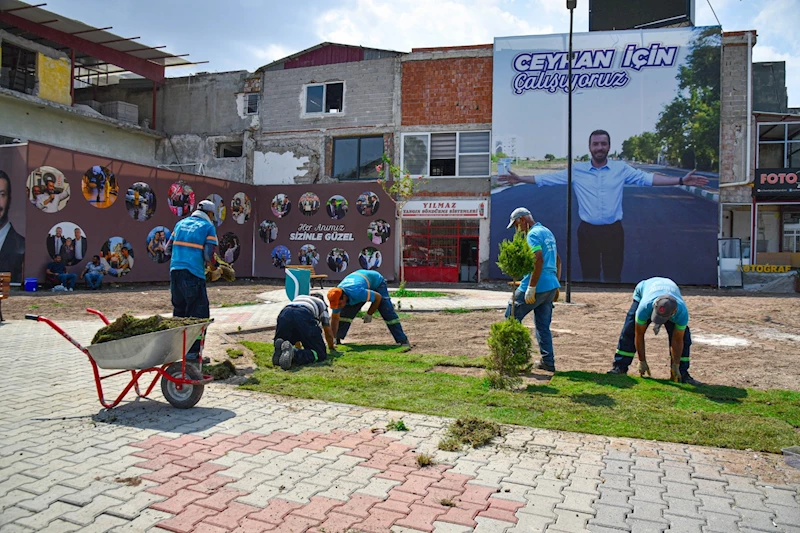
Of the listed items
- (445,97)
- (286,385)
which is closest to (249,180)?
(445,97)

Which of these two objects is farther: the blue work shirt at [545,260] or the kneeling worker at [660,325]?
the blue work shirt at [545,260]

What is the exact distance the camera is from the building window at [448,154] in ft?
84.8

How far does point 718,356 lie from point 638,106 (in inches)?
730

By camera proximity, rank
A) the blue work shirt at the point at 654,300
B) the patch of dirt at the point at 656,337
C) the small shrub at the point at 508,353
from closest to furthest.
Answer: the small shrub at the point at 508,353 < the blue work shirt at the point at 654,300 < the patch of dirt at the point at 656,337

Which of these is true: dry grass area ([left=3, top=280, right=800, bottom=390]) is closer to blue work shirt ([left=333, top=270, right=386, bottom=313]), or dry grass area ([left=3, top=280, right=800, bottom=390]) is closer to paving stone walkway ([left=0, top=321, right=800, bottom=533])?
blue work shirt ([left=333, top=270, right=386, bottom=313])

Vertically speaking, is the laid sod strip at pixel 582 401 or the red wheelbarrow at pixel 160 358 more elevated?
the red wheelbarrow at pixel 160 358

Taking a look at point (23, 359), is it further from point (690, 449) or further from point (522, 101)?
point (522, 101)

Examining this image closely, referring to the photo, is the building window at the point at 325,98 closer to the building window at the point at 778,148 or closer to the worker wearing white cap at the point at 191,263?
the building window at the point at 778,148

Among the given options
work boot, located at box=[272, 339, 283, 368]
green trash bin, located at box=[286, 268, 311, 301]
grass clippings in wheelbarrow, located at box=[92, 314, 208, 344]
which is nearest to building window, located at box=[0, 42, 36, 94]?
green trash bin, located at box=[286, 268, 311, 301]

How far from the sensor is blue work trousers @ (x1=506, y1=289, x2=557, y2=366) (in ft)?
22.5

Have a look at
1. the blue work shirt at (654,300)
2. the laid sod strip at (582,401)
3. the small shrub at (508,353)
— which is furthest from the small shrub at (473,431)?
the blue work shirt at (654,300)

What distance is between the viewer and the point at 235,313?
42.3ft

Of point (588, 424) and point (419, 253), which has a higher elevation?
point (419, 253)

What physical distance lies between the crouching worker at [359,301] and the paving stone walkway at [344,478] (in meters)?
3.06
